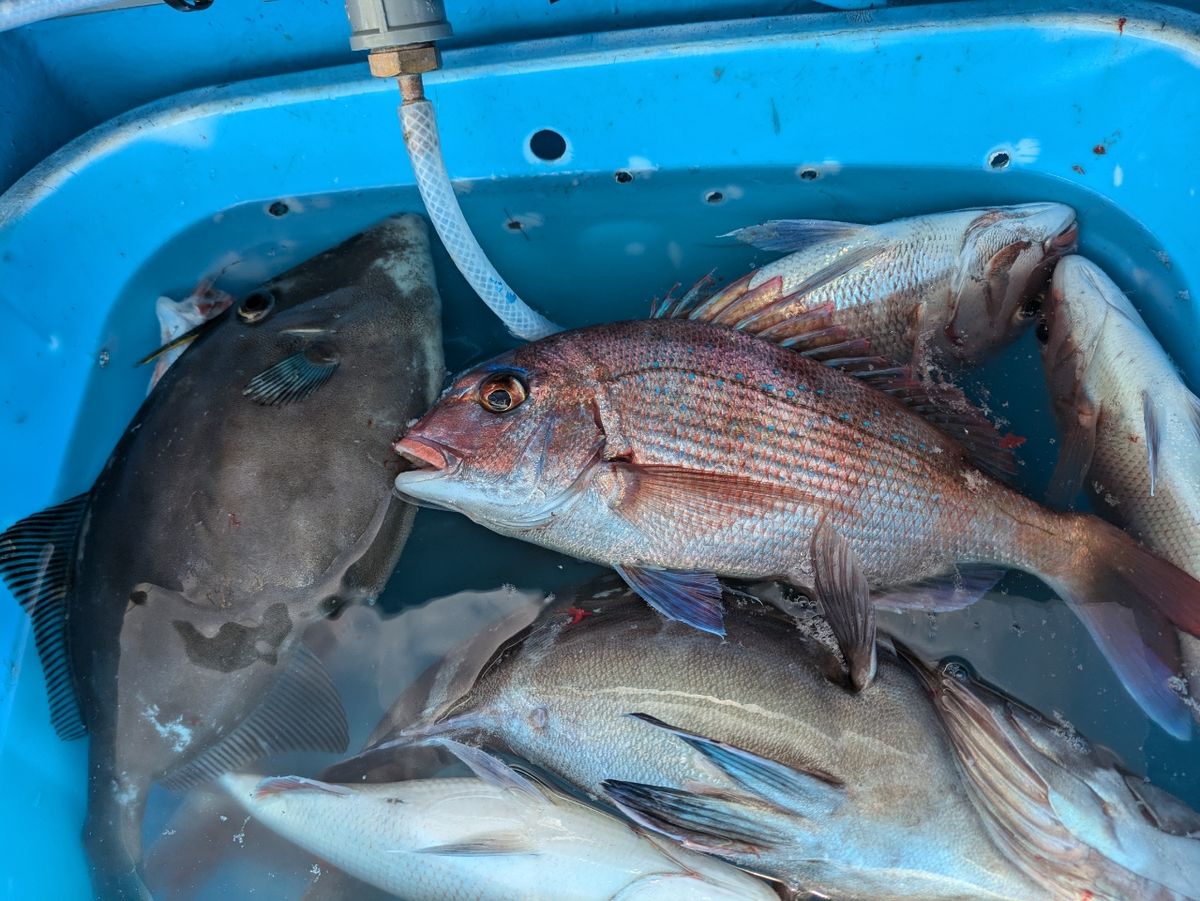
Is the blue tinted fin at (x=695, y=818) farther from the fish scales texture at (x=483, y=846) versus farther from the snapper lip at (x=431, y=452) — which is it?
the snapper lip at (x=431, y=452)

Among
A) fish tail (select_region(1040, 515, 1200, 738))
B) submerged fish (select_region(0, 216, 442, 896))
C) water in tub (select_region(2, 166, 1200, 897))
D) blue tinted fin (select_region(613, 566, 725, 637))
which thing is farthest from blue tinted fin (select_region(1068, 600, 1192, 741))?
submerged fish (select_region(0, 216, 442, 896))

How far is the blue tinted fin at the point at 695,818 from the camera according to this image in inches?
62.6

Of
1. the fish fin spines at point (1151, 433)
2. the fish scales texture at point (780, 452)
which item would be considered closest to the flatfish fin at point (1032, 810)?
the fish scales texture at point (780, 452)

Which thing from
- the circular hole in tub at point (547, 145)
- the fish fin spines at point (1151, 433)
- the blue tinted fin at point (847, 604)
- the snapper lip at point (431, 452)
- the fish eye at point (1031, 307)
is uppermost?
the circular hole in tub at point (547, 145)

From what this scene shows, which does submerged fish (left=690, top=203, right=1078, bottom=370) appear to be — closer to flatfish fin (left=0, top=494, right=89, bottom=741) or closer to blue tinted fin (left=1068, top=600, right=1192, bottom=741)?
blue tinted fin (left=1068, top=600, right=1192, bottom=741)

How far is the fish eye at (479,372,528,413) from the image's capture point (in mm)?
1673

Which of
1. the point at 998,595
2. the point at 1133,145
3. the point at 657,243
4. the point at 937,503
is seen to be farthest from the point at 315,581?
the point at 1133,145

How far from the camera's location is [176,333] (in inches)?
85.4

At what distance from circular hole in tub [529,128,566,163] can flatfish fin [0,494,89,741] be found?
54.2 inches

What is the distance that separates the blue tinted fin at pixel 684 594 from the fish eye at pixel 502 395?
426 millimetres

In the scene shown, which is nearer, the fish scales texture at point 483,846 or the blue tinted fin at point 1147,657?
the fish scales texture at point 483,846

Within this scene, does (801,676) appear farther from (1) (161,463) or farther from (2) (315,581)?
(1) (161,463)

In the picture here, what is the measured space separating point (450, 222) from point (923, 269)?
115 cm

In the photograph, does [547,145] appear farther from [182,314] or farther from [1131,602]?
[1131,602]
